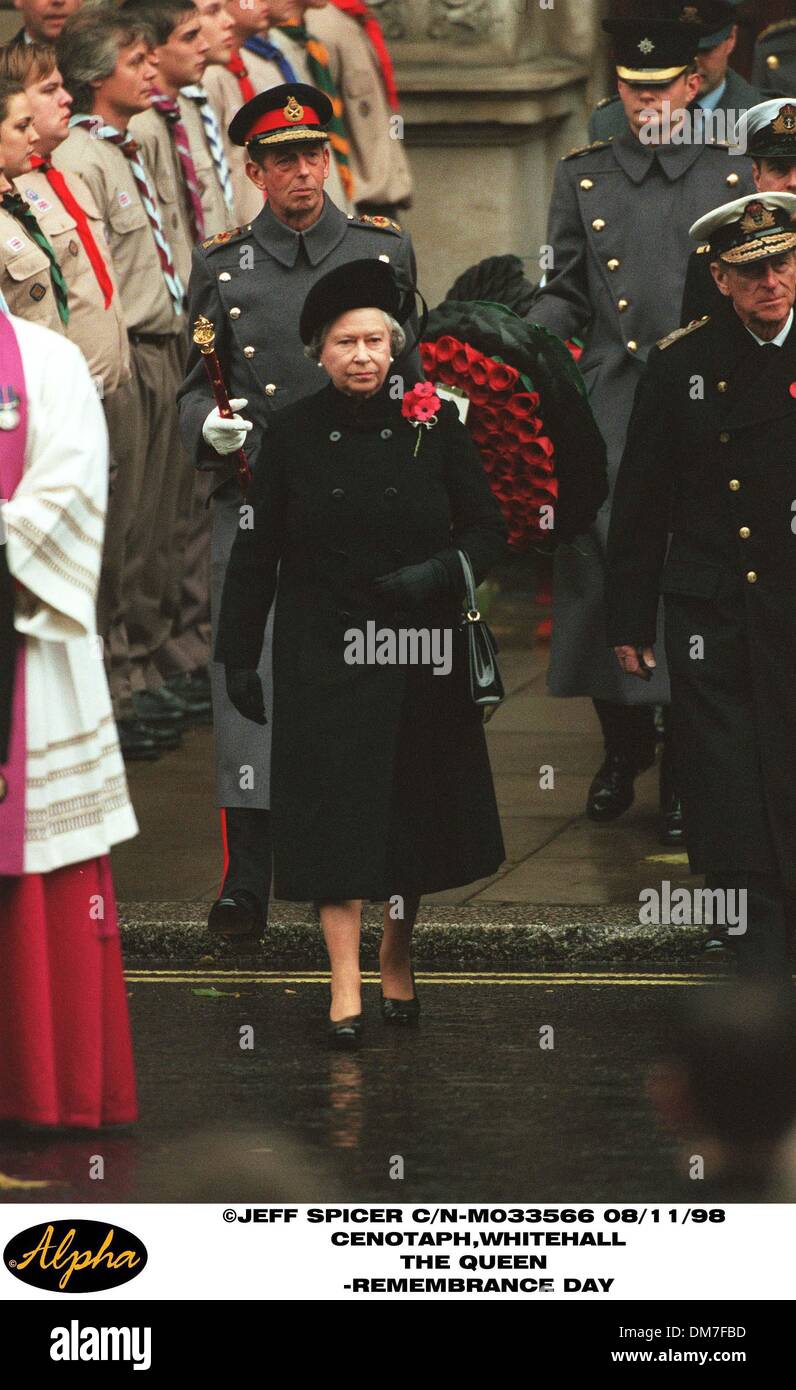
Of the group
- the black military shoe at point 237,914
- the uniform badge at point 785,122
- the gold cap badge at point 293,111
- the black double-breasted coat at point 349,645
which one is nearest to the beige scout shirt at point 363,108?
the uniform badge at point 785,122

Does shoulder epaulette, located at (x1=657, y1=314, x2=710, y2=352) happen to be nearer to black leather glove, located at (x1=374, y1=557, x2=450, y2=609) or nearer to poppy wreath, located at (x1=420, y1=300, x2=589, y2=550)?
black leather glove, located at (x1=374, y1=557, x2=450, y2=609)

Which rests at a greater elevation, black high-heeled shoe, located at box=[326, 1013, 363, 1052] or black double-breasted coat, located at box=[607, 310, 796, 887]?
black double-breasted coat, located at box=[607, 310, 796, 887]

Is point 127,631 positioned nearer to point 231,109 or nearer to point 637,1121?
point 231,109

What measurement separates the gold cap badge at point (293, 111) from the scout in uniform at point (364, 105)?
4.97 m

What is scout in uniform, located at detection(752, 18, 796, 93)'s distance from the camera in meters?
12.2

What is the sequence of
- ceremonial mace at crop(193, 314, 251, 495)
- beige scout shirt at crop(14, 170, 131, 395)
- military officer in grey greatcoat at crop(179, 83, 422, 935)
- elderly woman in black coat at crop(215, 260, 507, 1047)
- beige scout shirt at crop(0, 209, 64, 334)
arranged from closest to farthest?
elderly woman in black coat at crop(215, 260, 507, 1047), ceremonial mace at crop(193, 314, 251, 495), military officer in grey greatcoat at crop(179, 83, 422, 935), beige scout shirt at crop(0, 209, 64, 334), beige scout shirt at crop(14, 170, 131, 395)

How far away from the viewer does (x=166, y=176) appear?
12297 mm

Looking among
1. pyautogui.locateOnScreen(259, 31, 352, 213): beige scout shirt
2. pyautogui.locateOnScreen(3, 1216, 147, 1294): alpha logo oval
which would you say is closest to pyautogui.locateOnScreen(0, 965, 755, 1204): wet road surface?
pyautogui.locateOnScreen(3, 1216, 147, 1294): alpha logo oval

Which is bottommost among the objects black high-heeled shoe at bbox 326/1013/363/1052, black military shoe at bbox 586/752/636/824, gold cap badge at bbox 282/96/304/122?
black military shoe at bbox 586/752/636/824

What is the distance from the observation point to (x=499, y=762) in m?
11.8

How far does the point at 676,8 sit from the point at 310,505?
11.0 ft

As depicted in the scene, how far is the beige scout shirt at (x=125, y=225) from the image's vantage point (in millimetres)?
11594

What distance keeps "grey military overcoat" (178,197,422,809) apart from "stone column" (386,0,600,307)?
247 inches

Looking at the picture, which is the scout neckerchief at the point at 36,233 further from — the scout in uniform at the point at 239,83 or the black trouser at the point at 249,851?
the black trouser at the point at 249,851
